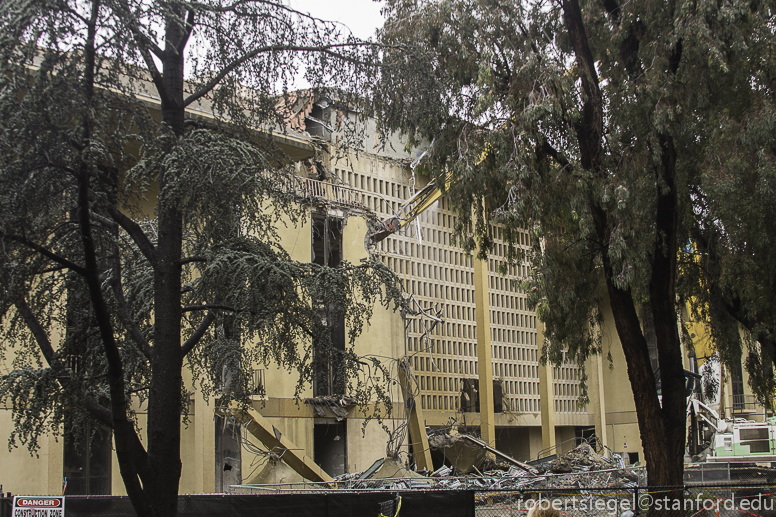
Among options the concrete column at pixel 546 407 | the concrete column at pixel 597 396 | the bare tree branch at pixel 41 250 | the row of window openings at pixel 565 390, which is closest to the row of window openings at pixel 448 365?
the concrete column at pixel 546 407

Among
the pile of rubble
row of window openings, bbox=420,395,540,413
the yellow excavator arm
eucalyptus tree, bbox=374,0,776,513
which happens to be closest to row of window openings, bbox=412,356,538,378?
row of window openings, bbox=420,395,540,413

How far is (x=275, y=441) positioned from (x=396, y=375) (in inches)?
271

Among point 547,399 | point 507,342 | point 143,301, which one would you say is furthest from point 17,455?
point 547,399

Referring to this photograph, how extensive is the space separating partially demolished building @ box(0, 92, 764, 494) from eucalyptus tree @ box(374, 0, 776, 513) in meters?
4.44

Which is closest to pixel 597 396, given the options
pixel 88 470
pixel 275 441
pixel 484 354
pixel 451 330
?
pixel 484 354

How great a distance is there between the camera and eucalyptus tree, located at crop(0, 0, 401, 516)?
674cm

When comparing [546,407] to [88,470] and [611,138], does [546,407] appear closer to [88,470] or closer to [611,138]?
[88,470]

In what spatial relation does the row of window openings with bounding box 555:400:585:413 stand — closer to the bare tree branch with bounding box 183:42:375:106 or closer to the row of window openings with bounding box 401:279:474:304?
the row of window openings with bounding box 401:279:474:304

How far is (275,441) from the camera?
2055cm

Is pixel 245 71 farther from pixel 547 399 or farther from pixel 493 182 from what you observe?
pixel 547 399

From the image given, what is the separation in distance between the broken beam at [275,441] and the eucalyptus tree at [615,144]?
27.7 feet

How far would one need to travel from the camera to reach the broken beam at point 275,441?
1950 centimetres

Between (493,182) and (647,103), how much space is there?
286 cm

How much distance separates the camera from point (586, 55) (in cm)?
1359
